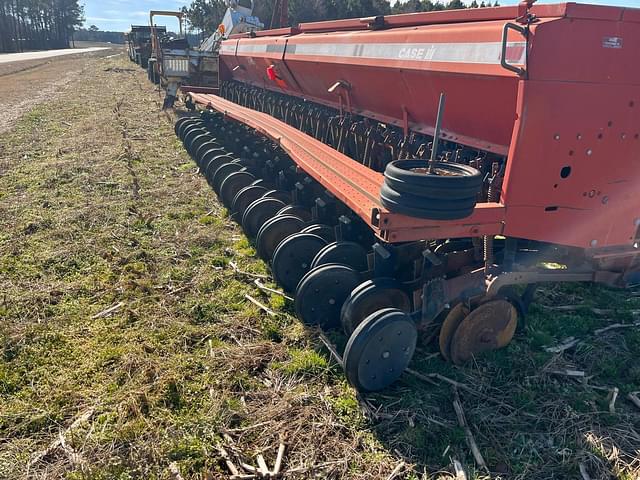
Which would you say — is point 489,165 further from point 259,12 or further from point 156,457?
point 259,12

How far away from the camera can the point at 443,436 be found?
9.52 ft

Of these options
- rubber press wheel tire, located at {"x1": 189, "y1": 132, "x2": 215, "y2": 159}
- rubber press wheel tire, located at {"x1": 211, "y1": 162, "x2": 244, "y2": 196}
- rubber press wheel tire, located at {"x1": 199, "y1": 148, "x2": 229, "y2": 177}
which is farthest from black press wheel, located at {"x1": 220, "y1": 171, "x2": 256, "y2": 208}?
rubber press wheel tire, located at {"x1": 189, "y1": 132, "x2": 215, "y2": 159}

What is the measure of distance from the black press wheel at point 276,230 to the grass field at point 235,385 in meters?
0.26

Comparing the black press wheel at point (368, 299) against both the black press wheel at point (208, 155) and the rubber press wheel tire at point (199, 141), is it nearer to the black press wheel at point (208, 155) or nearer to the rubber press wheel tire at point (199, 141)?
the black press wheel at point (208, 155)

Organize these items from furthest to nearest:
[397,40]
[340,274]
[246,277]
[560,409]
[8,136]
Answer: [8,136] < [246,277] < [397,40] < [340,274] < [560,409]

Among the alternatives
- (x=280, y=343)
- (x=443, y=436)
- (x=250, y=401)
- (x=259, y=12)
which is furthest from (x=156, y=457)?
(x=259, y=12)

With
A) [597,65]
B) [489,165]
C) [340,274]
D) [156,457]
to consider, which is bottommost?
[156,457]

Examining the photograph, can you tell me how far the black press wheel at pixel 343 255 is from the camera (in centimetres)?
398

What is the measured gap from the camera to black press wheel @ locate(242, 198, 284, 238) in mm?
5473

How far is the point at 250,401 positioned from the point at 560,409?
6.43 feet

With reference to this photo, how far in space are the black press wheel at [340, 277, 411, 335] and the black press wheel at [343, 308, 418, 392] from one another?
303mm

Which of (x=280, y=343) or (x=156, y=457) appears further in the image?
(x=280, y=343)

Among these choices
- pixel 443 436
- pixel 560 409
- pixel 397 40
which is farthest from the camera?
pixel 397 40

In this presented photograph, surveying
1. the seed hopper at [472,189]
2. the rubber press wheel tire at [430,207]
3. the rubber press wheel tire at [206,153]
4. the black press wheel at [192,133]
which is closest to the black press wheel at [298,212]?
the seed hopper at [472,189]
